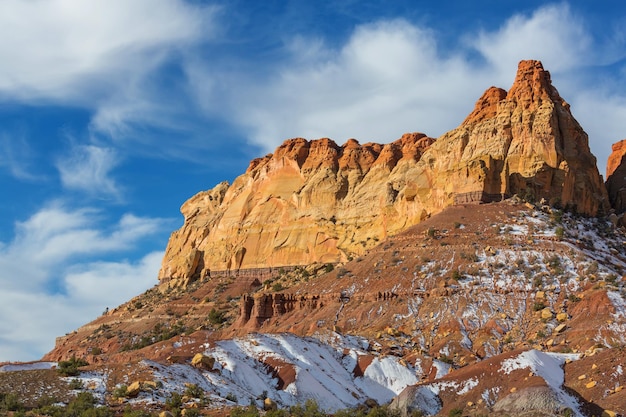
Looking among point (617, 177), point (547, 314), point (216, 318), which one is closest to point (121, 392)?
point (547, 314)

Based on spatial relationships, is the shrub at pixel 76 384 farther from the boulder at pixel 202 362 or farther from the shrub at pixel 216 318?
the shrub at pixel 216 318

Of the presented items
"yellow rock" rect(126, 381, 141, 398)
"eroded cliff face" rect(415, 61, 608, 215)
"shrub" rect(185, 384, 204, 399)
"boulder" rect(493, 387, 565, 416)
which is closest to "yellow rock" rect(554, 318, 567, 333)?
"boulder" rect(493, 387, 565, 416)

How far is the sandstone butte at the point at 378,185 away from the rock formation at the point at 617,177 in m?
5.69

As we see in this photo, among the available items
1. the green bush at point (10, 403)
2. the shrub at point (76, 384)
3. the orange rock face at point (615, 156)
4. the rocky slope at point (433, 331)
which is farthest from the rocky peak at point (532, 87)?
the green bush at point (10, 403)

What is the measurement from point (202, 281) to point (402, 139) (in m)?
36.0

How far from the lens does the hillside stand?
5525 centimetres

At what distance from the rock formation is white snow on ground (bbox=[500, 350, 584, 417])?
58.0 m

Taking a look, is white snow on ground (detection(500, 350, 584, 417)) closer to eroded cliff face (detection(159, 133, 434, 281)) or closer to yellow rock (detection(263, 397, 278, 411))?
yellow rock (detection(263, 397, 278, 411))

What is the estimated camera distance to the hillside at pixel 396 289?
181ft

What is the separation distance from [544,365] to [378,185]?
6727 centimetres

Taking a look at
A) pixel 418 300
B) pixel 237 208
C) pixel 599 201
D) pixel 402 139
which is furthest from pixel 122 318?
pixel 599 201

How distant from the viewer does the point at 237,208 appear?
13788cm

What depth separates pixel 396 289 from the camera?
83250 mm

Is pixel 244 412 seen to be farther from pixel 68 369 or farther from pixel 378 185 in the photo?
pixel 378 185
